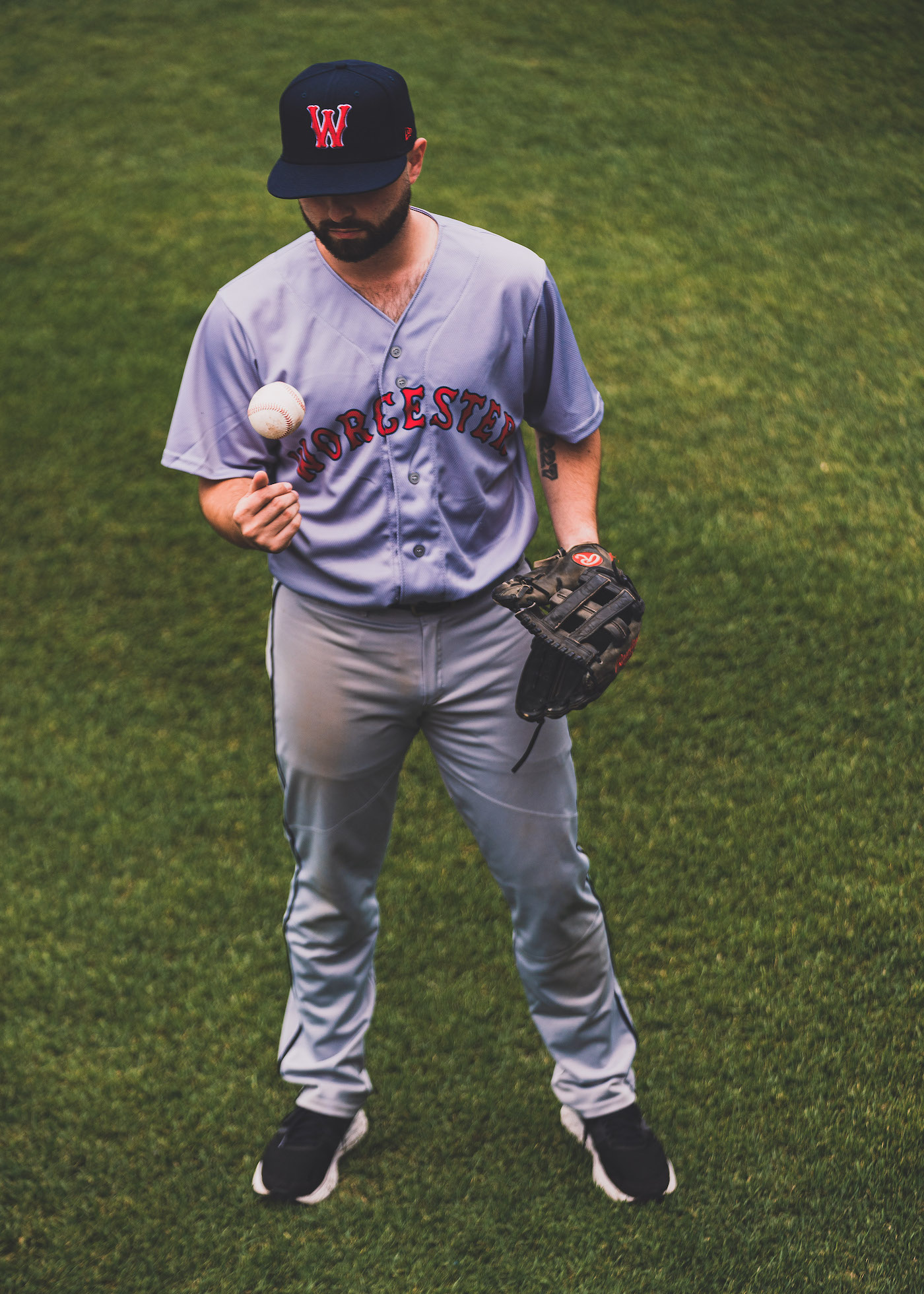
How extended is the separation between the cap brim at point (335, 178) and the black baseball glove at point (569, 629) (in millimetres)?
864

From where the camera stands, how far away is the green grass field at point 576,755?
9.84 feet

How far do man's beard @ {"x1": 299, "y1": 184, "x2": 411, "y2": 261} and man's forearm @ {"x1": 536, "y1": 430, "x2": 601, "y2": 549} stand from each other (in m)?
0.61

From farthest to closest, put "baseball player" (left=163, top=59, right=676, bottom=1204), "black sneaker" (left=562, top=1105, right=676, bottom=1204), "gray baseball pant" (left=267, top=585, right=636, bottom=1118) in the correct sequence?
"black sneaker" (left=562, top=1105, right=676, bottom=1204), "gray baseball pant" (left=267, top=585, right=636, bottom=1118), "baseball player" (left=163, top=59, right=676, bottom=1204)

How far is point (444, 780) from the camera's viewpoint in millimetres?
2787

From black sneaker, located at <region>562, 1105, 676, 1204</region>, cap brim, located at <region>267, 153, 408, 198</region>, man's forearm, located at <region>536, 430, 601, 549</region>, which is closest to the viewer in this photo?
cap brim, located at <region>267, 153, 408, 198</region>

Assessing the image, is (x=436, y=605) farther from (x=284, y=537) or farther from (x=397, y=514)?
(x=284, y=537)

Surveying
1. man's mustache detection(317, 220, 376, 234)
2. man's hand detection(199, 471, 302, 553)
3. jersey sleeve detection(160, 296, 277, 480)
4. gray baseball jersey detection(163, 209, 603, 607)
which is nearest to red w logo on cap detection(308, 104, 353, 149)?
man's mustache detection(317, 220, 376, 234)

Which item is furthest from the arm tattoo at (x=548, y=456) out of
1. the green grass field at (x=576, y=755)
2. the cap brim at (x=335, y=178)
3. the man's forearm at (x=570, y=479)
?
the green grass field at (x=576, y=755)

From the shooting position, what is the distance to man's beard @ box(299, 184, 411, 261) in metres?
2.33

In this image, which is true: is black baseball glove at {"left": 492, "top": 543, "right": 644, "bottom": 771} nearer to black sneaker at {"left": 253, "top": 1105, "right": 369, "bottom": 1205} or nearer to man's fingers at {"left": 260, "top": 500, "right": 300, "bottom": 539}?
man's fingers at {"left": 260, "top": 500, "right": 300, "bottom": 539}

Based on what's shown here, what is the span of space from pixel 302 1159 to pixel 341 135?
98.2 inches

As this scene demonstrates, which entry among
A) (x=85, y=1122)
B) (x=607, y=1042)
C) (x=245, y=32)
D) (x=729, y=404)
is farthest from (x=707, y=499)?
(x=245, y=32)

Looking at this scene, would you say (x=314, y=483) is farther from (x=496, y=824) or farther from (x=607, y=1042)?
(x=607, y=1042)

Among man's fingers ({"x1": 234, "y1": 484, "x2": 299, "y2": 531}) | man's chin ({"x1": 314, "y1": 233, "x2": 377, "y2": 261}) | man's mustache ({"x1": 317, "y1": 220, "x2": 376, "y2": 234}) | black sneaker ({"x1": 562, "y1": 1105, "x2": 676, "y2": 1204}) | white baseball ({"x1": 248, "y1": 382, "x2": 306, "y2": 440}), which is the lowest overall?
black sneaker ({"x1": 562, "y1": 1105, "x2": 676, "y2": 1204})
